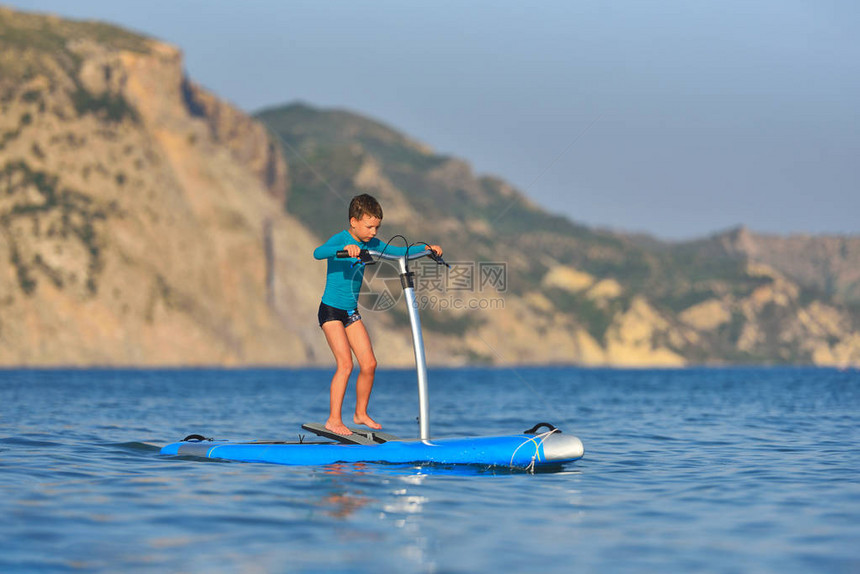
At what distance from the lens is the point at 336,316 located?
38.7ft

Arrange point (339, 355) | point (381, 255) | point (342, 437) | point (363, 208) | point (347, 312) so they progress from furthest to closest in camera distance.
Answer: point (342, 437), point (347, 312), point (339, 355), point (363, 208), point (381, 255)

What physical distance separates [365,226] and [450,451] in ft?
9.46

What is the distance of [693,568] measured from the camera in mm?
6918

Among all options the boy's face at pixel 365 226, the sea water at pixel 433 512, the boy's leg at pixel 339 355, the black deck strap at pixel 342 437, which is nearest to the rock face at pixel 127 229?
the sea water at pixel 433 512

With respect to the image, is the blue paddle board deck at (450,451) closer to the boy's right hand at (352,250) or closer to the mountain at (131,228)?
the boy's right hand at (352,250)

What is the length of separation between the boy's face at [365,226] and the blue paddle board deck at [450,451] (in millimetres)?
2564

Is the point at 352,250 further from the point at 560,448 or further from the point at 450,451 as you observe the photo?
the point at 560,448

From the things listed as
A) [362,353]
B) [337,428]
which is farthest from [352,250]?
[337,428]

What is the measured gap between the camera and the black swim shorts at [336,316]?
38.7 ft

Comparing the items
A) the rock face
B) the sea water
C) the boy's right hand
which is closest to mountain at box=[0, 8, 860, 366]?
the rock face

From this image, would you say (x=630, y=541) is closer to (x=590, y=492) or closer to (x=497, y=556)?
(x=497, y=556)

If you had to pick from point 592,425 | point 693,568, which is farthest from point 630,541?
point 592,425

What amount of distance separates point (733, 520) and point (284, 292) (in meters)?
93.6

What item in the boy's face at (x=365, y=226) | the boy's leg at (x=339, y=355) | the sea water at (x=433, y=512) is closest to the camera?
the sea water at (x=433, y=512)
